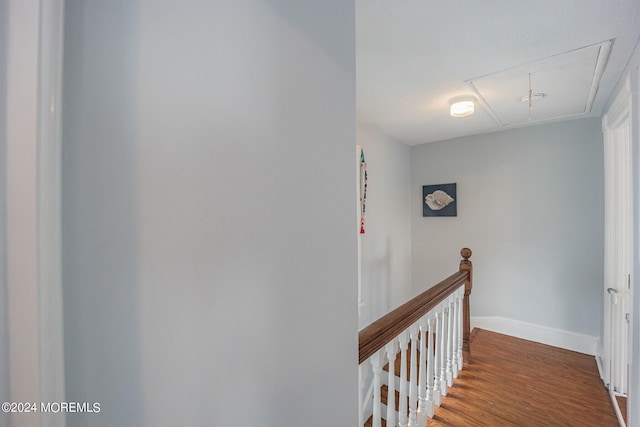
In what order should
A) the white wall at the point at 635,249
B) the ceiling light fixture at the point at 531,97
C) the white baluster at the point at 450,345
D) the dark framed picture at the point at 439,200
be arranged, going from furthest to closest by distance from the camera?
the dark framed picture at the point at 439,200 < the ceiling light fixture at the point at 531,97 < the white baluster at the point at 450,345 < the white wall at the point at 635,249

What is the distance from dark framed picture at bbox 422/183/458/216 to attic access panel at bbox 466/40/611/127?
1.02 metres

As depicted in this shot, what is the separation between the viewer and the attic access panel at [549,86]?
5.28 ft

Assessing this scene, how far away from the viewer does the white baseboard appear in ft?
8.42

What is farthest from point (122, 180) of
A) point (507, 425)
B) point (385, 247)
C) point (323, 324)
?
point (385, 247)

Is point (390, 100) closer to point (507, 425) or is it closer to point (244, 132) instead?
point (244, 132)

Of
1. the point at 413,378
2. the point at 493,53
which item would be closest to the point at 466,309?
the point at 413,378

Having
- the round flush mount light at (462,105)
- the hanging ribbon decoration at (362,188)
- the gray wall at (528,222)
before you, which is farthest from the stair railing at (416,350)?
the round flush mount light at (462,105)

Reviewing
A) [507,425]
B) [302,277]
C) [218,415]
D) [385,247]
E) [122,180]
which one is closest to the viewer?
[122,180]

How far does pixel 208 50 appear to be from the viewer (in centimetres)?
52

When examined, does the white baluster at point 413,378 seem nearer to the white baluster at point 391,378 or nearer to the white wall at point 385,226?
the white baluster at point 391,378

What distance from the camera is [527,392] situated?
76.4 inches

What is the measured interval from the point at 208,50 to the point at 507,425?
7.84ft

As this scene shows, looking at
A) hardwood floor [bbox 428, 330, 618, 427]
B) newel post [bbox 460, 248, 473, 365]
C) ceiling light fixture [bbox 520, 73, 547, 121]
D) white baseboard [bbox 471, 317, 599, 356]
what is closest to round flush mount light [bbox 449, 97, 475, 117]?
ceiling light fixture [bbox 520, 73, 547, 121]

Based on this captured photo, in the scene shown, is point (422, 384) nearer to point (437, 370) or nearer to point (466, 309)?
point (437, 370)
